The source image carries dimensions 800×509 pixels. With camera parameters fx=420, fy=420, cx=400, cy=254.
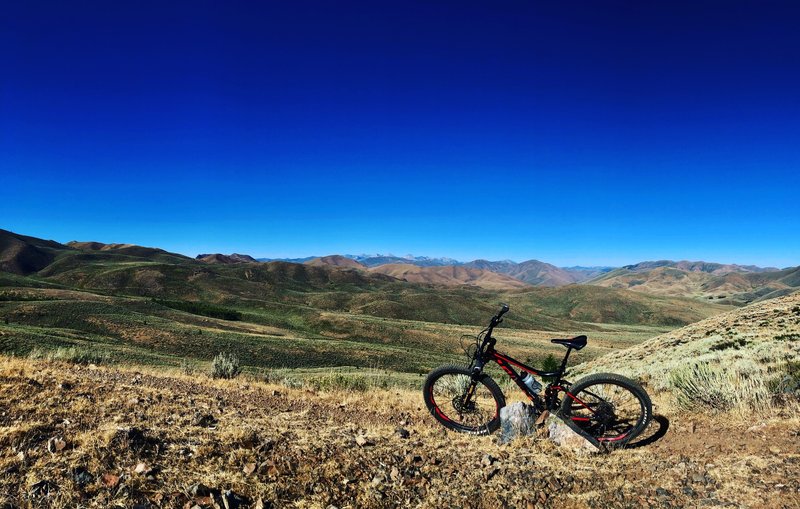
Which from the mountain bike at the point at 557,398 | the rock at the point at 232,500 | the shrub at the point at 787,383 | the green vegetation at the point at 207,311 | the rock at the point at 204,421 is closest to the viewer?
the rock at the point at 232,500

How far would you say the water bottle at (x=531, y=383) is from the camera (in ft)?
21.5

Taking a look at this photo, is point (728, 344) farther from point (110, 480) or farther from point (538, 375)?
point (110, 480)

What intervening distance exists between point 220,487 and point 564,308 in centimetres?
17332

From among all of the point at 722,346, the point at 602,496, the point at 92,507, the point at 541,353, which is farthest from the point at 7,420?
the point at 541,353

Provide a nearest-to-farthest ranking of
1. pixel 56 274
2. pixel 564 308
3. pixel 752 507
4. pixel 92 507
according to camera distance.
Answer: pixel 92 507, pixel 752 507, pixel 56 274, pixel 564 308

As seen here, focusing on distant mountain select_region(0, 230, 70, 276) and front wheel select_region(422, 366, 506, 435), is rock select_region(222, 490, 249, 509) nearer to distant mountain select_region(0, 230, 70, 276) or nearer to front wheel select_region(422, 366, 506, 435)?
front wheel select_region(422, 366, 506, 435)

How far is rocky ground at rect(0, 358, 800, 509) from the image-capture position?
403 centimetres

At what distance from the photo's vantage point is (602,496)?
438 centimetres

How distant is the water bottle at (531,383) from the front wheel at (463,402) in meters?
→ 0.45

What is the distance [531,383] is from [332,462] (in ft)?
11.0

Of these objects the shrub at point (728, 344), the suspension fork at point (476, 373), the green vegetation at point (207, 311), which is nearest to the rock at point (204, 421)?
the suspension fork at point (476, 373)

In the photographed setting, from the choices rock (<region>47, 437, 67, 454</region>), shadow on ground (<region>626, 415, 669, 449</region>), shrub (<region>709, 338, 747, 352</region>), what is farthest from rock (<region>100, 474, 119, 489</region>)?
shrub (<region>709, 338, 747, 352</region>)

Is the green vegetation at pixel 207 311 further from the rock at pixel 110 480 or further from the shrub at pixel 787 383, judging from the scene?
the shrub at pixel 787 383

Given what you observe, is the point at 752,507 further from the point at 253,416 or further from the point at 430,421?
the point at 253,416
